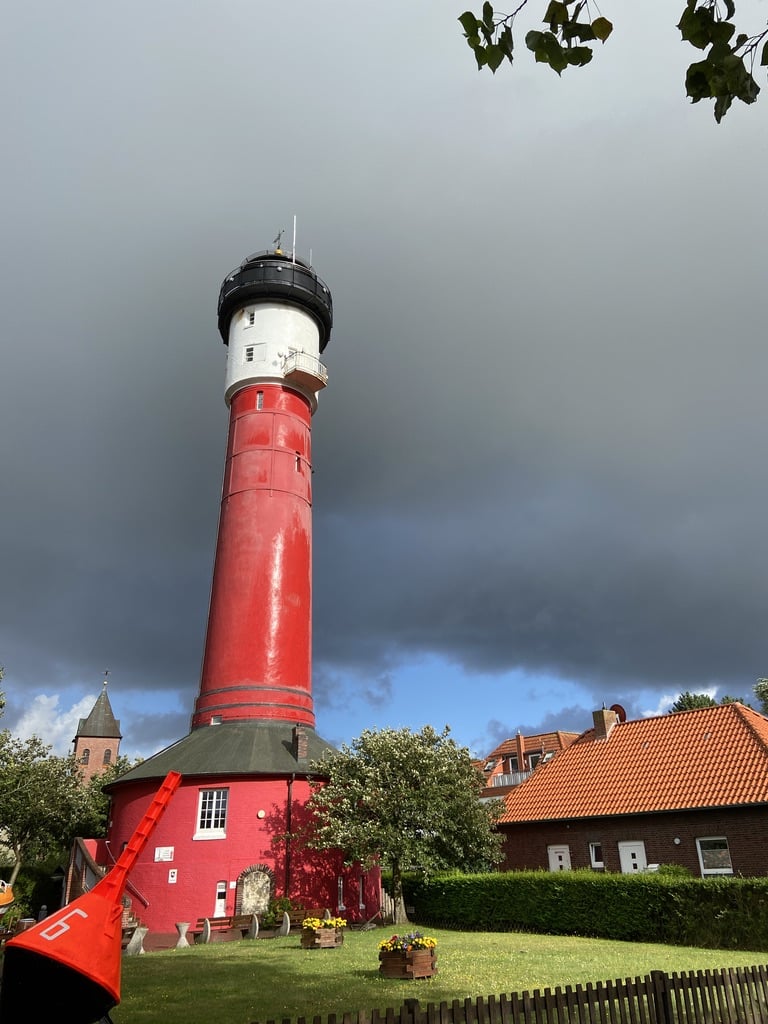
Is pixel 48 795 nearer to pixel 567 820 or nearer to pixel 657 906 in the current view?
pixel 567 820

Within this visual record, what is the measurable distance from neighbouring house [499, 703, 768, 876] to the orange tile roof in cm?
4

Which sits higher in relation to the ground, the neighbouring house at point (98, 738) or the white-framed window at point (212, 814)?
the neighbouring house at point (98, 738)

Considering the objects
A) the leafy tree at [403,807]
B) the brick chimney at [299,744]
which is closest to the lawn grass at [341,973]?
the leafy tree at [403,807]

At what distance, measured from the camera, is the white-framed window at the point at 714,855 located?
80.7ft

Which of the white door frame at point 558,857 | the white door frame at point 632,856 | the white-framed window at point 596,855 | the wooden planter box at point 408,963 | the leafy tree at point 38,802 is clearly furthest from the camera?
the leafy tree at point 38,802

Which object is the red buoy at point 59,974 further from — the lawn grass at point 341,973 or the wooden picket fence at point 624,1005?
the lawn grass at point 341,973

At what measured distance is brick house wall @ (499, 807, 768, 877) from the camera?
2402 centimetres

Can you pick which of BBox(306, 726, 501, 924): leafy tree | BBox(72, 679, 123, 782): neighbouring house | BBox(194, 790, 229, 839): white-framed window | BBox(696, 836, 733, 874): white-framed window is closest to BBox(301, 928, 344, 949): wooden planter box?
BBox(306, 726, 501, 924): leafy tree

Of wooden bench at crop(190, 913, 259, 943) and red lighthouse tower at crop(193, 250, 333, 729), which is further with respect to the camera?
red lighthouse tower at crop(193, 250, 333, 729)

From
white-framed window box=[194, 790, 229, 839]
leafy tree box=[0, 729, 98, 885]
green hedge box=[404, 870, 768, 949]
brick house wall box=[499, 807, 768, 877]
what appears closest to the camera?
green hedge box=[404, 870, 768, 949]

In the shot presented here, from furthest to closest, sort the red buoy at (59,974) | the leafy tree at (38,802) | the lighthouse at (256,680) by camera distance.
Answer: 1. the leafy tree at (38,802)
2. the lighthouse at (256,680)
3. the red buoy at (59,974)

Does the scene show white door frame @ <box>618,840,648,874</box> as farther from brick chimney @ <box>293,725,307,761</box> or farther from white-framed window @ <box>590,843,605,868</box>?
brick chimney @ <box>293,725,307,761</box>

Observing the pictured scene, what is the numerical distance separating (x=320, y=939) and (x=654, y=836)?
42.5ft

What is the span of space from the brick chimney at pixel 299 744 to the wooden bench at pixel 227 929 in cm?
625
